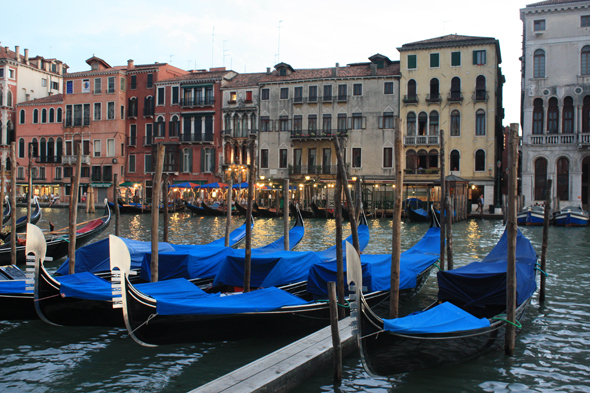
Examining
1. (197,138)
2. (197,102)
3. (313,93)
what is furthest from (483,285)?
(197,102)

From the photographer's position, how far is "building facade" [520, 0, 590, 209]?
2194cm

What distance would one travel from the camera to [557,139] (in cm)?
2217

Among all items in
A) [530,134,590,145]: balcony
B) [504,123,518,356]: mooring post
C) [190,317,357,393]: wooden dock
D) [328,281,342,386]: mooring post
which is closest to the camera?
[190,317,357,393]: wooden dock

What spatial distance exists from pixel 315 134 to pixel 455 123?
23.2 ft

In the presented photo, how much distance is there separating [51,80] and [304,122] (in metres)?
21.7

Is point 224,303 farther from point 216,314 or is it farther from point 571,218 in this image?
point 571,218

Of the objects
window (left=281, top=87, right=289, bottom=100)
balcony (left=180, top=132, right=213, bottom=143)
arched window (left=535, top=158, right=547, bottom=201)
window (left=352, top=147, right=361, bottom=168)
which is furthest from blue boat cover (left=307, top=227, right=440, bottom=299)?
balcony (left=180, top=132, right=213, bottom=143)

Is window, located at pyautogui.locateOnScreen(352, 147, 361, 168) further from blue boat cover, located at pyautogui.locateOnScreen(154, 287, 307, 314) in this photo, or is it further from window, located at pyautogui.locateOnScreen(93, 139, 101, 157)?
blue boat cover, located at pyautogui.locateOnScreen(154, 287, 307, 314)

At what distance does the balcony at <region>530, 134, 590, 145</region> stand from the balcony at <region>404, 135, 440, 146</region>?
4465 mm

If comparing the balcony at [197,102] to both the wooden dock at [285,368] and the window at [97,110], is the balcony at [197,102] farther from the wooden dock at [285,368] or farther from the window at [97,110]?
the wooden dock at [285,368]

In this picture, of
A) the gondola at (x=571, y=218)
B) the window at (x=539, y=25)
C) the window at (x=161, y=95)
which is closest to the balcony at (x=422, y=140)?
the window at (x=539, y=25)

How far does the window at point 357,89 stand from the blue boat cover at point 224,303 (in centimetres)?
2276

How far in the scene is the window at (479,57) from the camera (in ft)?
80.9

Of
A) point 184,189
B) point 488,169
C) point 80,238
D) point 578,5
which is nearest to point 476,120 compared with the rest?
point 488,169
